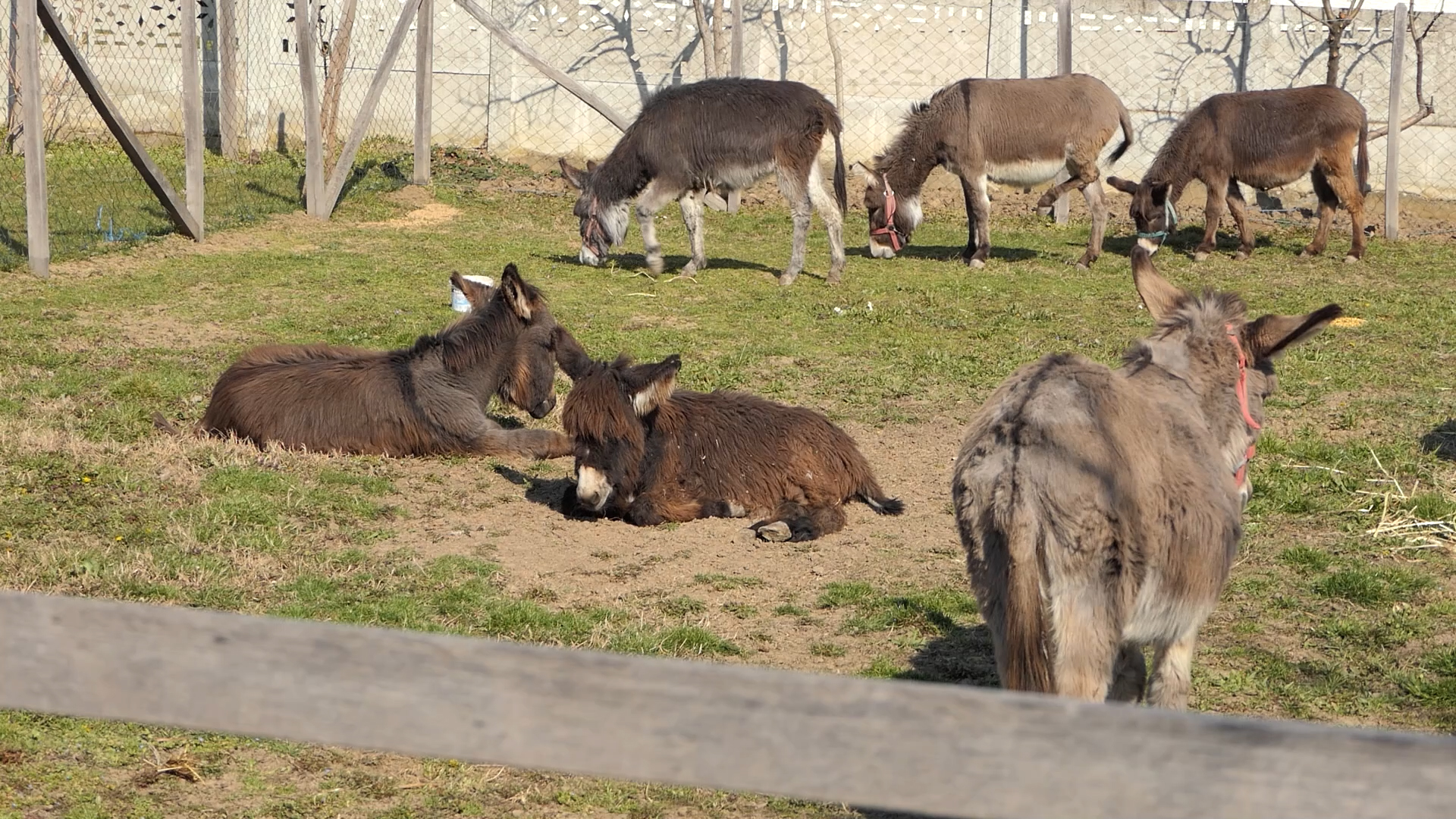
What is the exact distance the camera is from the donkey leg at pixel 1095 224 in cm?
1352

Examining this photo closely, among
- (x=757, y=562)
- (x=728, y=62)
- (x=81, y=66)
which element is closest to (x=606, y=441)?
(x=757, y=562)

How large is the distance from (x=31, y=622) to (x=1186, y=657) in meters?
2.86

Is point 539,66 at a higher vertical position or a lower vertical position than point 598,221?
higher

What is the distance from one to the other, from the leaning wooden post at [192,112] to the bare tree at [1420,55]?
13237 millimetres

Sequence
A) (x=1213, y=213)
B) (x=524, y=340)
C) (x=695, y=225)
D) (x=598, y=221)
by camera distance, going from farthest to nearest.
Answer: (x=1213, y=213) < (x=695, y=225) < (x=598, y=221) < (x=524, y=340)

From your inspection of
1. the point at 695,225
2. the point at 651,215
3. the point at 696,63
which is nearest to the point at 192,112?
the point at 651,215

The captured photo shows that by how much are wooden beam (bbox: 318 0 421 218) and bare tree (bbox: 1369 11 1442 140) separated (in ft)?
37.5

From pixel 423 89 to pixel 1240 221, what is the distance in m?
9.28

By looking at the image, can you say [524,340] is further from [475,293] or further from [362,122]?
[362,122]

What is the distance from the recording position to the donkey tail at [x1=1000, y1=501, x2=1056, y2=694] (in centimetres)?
321

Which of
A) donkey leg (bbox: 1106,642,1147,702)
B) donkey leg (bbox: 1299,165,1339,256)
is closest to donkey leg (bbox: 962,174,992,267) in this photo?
donkey leg (bbox: 1299,165,1339,256)

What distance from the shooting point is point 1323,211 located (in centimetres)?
1419

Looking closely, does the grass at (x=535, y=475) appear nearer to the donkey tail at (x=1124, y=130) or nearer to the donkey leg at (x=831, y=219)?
the donkey leg at (x=831, y=219)

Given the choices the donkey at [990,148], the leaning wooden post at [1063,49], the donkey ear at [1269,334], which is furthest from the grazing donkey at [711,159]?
the donkey ear at [1269,334]
